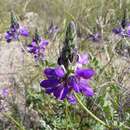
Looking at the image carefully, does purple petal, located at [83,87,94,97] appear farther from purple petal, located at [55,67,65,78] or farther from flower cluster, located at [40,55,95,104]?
purple petal, located at [55,67,65,78]

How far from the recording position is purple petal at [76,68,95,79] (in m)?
1.59

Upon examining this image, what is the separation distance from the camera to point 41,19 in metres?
5.96

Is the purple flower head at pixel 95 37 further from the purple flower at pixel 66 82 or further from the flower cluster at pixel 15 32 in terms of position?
the purple flower at pixel 66 82

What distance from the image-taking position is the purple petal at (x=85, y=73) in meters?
1.59

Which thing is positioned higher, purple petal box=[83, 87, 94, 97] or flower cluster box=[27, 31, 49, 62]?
purple petal box=[83, 87, 94, 97]

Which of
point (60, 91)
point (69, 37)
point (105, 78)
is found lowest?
point (105, 78)

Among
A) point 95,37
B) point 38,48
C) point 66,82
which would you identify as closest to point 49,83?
point 66,82

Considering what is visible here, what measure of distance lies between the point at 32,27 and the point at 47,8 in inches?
25.2

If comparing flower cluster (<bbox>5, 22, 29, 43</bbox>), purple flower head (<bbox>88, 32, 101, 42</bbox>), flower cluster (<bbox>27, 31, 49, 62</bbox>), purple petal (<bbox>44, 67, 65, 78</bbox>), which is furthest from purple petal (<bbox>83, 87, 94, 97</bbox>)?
purple flower head (<bbox>88, 32, 101, 42</bbox>)

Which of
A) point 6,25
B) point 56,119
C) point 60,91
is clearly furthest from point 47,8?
point 60,91

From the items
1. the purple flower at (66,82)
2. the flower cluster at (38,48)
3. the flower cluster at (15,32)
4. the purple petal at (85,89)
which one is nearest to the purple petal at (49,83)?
the purple flower at (66,82)

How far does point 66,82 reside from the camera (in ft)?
5.43

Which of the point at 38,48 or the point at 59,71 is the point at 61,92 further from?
the point at 38,48

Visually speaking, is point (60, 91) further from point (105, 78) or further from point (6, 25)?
point (6, 25)
